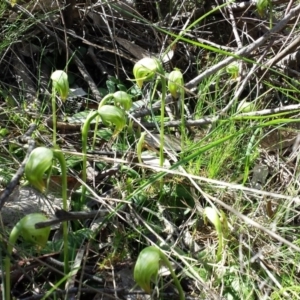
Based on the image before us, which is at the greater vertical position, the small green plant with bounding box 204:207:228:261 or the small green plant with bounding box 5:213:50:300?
the small green plant with bounding box 5:213:50:300

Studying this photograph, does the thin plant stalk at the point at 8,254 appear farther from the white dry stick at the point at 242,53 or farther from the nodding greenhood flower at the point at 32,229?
the white dry stick at the point at 242,53

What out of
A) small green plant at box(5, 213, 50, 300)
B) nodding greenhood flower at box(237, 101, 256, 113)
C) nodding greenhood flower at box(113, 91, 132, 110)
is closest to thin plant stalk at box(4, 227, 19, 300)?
small green plant at box(5, 213, 50, 300)

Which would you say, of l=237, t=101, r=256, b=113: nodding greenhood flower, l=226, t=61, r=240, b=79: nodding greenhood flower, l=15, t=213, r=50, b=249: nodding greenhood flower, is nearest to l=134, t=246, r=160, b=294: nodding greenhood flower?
l=15, t=213, r=50, b=249: nodding greenhood flower

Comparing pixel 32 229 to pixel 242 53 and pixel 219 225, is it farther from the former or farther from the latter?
pixel 242 53

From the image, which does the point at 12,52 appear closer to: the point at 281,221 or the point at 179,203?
the point at 179,203

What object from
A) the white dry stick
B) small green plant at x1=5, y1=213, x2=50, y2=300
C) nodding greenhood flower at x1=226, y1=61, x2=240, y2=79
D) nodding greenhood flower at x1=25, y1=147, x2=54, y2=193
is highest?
nodding greenhood flower at x1=25, y1=147, x2=54, y2=193

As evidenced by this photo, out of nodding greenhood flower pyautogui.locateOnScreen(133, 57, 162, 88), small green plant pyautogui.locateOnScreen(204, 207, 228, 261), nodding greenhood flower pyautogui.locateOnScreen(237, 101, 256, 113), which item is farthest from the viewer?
nodding greenhood flower pyautogui.locateOnScreen(237, 101, 256, 113)

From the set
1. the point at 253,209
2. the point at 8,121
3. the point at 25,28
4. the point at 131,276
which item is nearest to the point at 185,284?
the point at 131,276

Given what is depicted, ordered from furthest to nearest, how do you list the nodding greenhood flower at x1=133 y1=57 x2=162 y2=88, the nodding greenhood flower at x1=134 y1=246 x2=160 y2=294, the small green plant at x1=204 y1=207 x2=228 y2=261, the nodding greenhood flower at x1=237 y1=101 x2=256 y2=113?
1. the nodding greenhood flower at x1=237 y1=101 x2=256 y2=113
2. the nodding greenhood flower at x1=133 y1=57 x2=162 y2=88
3. the small green plant at x1=204 y1=207 x2=228 y2=261
4. the nodding greenhood flower at x1=134 y1=246 x2=160 y2=294

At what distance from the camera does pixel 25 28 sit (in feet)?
5.10

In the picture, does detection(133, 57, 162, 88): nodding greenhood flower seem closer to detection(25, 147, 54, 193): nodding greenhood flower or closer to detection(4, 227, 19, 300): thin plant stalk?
detection(25, 147, 54, 193): nodding greenhood flower

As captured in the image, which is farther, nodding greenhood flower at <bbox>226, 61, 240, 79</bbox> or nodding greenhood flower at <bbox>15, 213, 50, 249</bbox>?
nodding greenhood flower at <bbox>226, 61, 240, 79</bbox>

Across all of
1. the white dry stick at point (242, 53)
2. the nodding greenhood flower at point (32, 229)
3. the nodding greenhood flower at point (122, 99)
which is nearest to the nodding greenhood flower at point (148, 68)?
the nodding greenhood flower at point (122, 99)

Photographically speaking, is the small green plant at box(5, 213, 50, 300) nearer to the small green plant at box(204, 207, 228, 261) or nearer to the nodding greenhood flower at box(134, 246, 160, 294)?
the nodding greenhood flower at box(134, 246, 160, 294)
